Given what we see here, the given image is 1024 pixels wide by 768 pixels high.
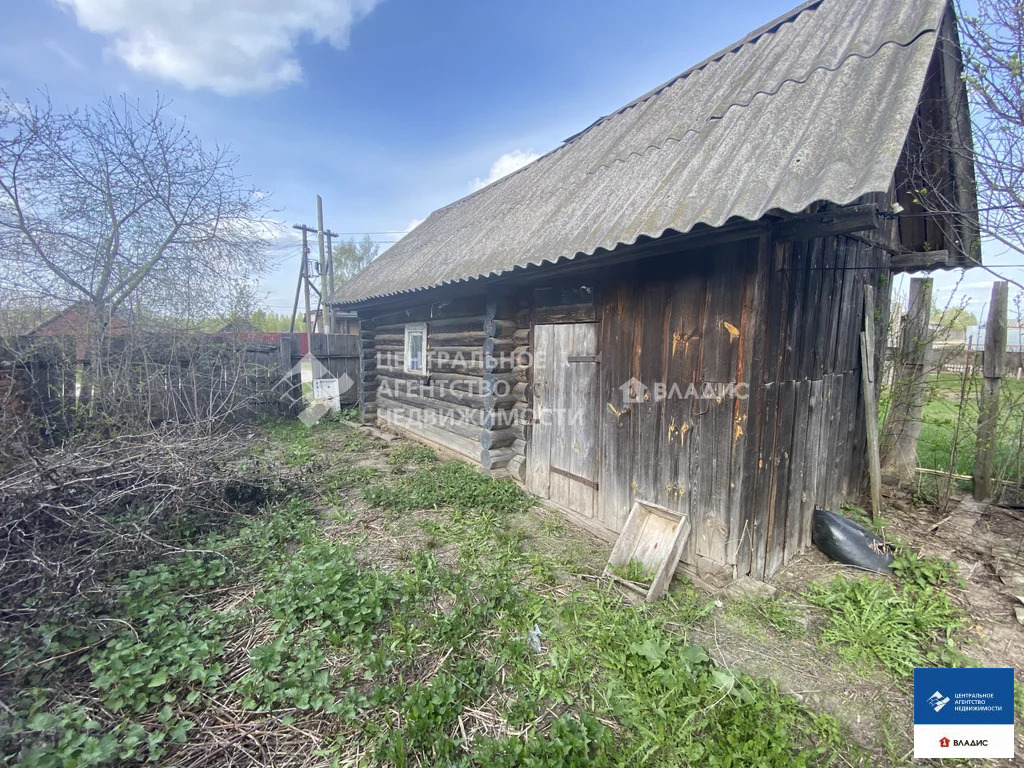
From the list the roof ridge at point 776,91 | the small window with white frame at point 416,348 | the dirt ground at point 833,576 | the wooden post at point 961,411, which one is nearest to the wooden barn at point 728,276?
the roof ridge at point 776,91

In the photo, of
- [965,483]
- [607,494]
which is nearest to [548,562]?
[607,494]

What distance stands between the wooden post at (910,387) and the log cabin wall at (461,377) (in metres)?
4.41

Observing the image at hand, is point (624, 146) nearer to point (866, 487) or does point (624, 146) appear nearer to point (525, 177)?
point (525, 177)

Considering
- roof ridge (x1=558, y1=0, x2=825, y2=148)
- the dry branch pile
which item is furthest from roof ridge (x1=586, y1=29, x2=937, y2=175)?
the dry branch pile

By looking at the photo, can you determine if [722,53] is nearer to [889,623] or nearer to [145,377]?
[889,623]

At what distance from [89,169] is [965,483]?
13.1 m

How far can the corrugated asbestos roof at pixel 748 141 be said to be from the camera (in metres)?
2.47

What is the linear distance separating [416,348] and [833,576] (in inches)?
250

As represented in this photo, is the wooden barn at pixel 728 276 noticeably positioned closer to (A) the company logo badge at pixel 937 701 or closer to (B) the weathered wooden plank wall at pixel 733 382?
(B) the weathered wooden plank wall at pixel 733 382

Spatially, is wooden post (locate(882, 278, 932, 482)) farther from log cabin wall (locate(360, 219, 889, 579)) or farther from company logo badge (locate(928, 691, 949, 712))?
company logo badge (locate(928, 691, 949, 712))

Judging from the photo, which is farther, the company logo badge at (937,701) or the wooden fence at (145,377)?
the wooden fence at (145,377)

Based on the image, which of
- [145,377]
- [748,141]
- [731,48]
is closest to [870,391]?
[748,141]

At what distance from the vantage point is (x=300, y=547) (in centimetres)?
380

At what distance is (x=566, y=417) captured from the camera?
4562 mm
